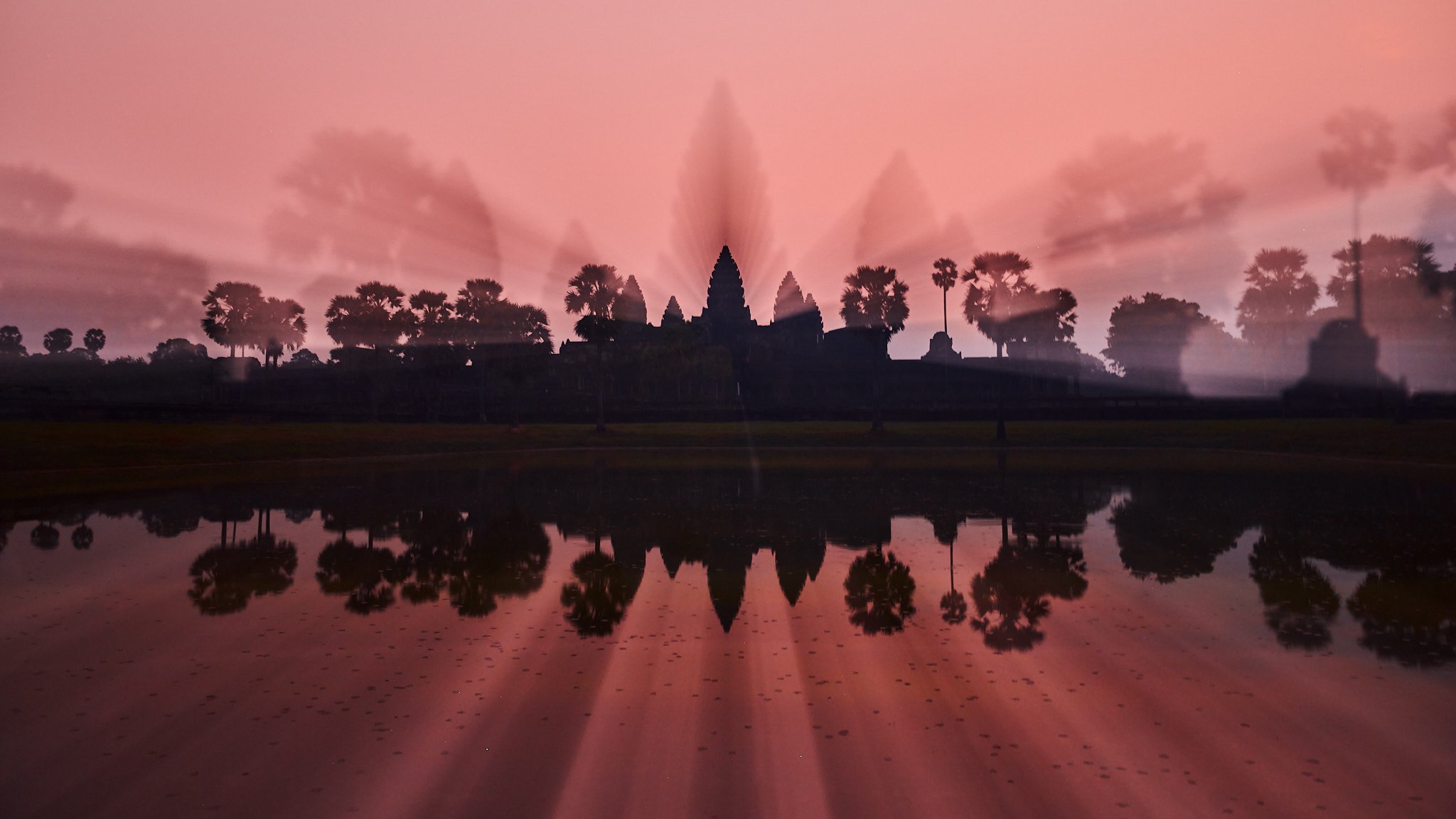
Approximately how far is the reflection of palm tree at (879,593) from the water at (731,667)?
108 millimetres

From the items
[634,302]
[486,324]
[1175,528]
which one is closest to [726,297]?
[634,302]

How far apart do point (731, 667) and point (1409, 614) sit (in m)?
10.1

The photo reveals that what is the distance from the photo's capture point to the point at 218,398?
10400 centimetres

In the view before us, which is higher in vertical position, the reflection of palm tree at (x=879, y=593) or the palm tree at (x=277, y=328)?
the palm tree at (x=277, y=328)

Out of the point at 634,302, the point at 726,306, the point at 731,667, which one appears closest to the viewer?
the point at 731,667

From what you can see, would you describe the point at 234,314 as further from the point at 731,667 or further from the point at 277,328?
the point at 731,667

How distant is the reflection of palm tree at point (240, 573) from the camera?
15453 mm

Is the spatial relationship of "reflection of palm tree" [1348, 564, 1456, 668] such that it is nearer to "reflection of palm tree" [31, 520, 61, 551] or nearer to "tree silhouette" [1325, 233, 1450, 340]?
"reflection of palm tree" [31, 520, 61, 551]

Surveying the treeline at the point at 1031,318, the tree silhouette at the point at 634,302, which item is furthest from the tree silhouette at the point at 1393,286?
the tree silhouette at the point at 634,302

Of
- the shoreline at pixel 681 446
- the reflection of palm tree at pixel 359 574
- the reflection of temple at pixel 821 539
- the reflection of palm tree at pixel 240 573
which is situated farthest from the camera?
the shoreline at pixel 681 446

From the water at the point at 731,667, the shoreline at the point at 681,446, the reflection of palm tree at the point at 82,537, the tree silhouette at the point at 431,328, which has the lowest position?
the water at the point at 731,667

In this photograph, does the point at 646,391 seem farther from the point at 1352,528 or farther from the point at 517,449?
the point at 1352,528

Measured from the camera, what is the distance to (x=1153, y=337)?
4732 inches

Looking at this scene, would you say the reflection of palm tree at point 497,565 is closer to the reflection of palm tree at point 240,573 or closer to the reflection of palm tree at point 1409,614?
the reflection of palm tree at point 240,573
